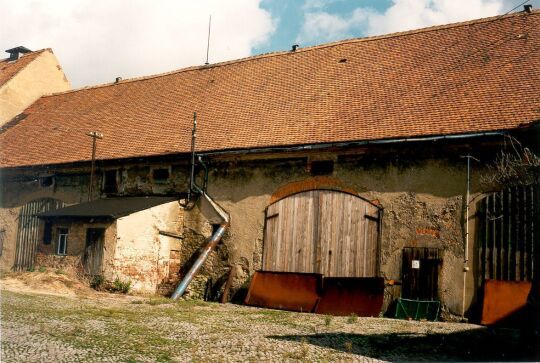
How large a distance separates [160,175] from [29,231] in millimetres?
5349

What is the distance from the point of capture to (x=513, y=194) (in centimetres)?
1125

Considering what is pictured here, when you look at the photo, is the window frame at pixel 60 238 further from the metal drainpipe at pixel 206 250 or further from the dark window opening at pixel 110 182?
the metal drainpipe at pixel 206 250

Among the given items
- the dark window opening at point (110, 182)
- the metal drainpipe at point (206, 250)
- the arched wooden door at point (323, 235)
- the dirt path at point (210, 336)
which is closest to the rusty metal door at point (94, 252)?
the metal drainpipe at point (206, 250)

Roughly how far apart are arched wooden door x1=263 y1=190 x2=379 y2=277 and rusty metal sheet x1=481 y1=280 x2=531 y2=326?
8.30 feet

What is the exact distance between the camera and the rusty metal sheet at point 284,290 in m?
12.8

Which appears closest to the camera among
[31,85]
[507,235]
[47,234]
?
[507,235]

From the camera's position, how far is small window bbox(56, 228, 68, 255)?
1576 cm

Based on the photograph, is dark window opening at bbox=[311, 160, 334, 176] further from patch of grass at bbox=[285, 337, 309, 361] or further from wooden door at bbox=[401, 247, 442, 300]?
patch of grass at bbox=[285, 337, 309, 361]

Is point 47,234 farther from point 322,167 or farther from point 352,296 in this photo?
point 352,296

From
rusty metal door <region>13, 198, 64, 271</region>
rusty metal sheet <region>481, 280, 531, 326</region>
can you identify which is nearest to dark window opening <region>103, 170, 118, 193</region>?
rusty metal door <region>13, 198, 64, 271</region>

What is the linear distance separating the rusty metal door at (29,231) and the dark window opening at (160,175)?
389 centimetres

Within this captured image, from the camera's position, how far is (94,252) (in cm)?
1451

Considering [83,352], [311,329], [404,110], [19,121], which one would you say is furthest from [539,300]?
[19,121]

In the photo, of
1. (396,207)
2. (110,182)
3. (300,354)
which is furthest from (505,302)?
(110,182)
